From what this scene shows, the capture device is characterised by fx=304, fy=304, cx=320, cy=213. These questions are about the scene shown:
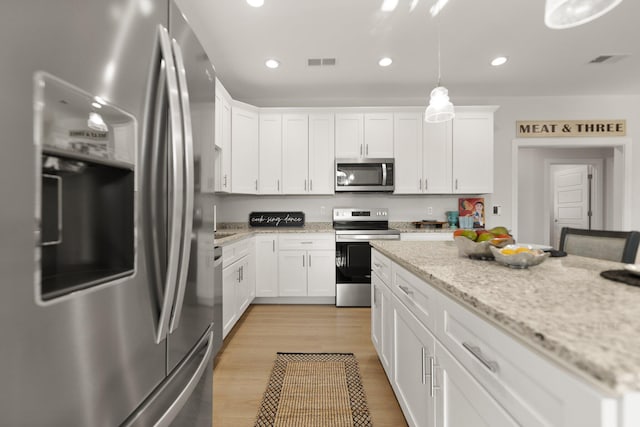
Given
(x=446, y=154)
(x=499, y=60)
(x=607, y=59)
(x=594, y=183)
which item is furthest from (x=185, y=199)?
(x=594, y=183)

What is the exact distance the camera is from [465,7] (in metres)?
2.33

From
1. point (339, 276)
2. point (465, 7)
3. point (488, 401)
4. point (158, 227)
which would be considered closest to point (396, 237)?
point (339, 276)

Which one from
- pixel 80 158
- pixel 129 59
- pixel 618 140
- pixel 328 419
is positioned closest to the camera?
pixel 80 158

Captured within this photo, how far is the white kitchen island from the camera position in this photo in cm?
47

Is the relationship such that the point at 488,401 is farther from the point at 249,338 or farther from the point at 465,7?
the point at 465,7

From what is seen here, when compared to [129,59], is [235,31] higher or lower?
higher

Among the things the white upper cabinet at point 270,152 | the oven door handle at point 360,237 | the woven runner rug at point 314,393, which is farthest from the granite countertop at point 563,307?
the white upper cabinet at point 270,152

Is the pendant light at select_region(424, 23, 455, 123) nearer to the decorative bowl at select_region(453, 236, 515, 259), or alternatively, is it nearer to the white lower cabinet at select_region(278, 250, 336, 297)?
the decorative bowl at select_region(453, 236, 515, 259)

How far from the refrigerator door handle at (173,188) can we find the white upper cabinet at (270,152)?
313cm

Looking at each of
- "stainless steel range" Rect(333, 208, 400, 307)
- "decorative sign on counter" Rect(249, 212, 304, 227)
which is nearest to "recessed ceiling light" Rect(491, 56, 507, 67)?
"stainless steel range" Rect(333, 208, 400, 307)

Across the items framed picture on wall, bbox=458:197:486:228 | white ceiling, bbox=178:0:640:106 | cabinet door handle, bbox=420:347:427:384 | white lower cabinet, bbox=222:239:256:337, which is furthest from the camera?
framed picture on wall, bbox=458:197:486:228

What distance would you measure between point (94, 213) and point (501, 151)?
4.84 meters

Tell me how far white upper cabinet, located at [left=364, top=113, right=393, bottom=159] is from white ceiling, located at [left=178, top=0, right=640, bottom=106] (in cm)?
38

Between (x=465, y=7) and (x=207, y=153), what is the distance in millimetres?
2365
